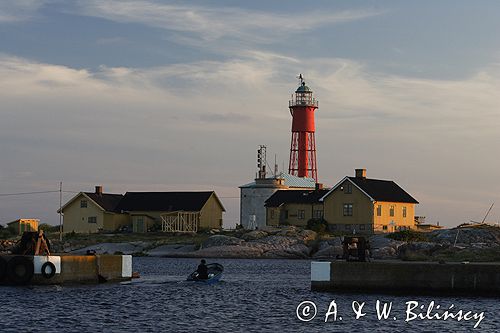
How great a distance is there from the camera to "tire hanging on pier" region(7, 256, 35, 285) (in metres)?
51.6

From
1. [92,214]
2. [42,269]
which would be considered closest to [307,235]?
[92,214]

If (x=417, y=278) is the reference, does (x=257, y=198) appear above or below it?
above

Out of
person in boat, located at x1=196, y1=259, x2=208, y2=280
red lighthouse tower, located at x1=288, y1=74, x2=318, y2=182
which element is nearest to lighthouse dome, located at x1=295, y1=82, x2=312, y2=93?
red lighthouse tower, located at x1=288, y1=74, x2=318, y2=182

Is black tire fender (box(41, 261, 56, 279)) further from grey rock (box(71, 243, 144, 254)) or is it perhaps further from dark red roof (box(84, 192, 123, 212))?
dark red roof (box(84, 192, 123, 212))

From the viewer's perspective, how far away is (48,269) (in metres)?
51.4

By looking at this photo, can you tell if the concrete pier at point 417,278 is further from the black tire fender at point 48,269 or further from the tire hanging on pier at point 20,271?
the tire hanging on pier at point 20,271

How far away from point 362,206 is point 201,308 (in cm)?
5526

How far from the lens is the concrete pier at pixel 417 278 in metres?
45.5

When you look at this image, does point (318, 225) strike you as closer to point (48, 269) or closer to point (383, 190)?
point (383, 190)

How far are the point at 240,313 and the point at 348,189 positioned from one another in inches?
2284

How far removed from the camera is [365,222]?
97.2 metres

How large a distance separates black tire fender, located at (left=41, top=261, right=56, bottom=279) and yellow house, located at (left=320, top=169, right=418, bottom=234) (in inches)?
1984

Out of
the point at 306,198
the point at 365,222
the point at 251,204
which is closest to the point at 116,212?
the point at 251,204

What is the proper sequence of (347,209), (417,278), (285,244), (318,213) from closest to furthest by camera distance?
(417,278)
(285,244)
(347,209)
(318,213)
